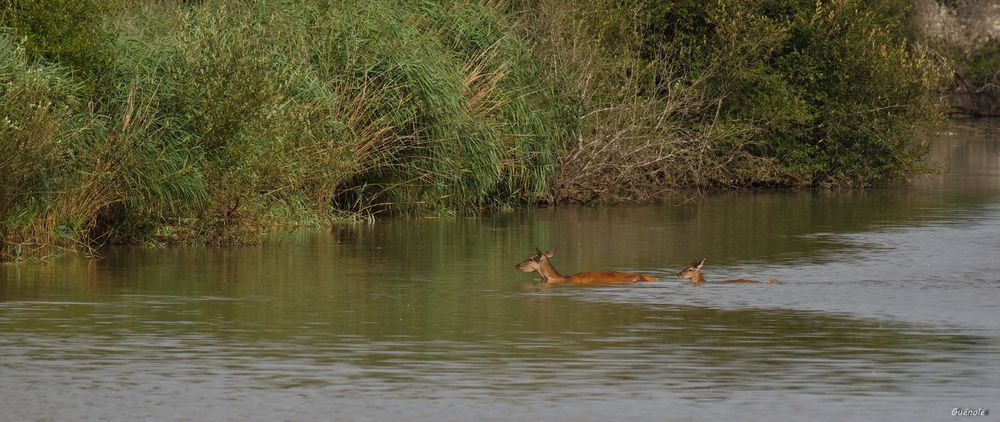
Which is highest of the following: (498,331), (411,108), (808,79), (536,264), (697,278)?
(808,79)

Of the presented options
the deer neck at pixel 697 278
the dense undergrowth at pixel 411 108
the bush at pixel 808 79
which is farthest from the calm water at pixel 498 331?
the bush at pixel 808 79

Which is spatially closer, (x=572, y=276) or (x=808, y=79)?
(x=572, y=276)

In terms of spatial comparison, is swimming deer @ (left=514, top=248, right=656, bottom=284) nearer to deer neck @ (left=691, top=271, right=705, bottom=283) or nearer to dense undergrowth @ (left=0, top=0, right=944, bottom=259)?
deer neck @ (left=691, top=271, right=705, bottom=283)

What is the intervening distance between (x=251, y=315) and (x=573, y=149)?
49.6 feet

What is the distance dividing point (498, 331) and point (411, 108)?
38.5ft

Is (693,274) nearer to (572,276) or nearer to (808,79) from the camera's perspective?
(572,276)

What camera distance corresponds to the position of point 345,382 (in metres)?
11.5

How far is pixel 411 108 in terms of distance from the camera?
2552 centimetres

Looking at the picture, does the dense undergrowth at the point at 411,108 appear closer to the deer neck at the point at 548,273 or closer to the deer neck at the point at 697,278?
the deer neck at the point at 548,273

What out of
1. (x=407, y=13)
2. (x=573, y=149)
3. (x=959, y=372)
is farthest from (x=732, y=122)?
(x=959, y=372)

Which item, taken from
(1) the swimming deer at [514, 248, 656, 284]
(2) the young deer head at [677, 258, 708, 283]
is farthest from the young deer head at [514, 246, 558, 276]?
(2) the young deer head at [677, 258, 708, 283]

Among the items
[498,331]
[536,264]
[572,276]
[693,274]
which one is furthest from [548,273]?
[498,331]

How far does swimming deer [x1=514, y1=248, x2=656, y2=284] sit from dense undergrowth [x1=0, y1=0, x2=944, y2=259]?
482cm

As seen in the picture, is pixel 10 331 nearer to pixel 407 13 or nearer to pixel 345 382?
pixel 345 382
